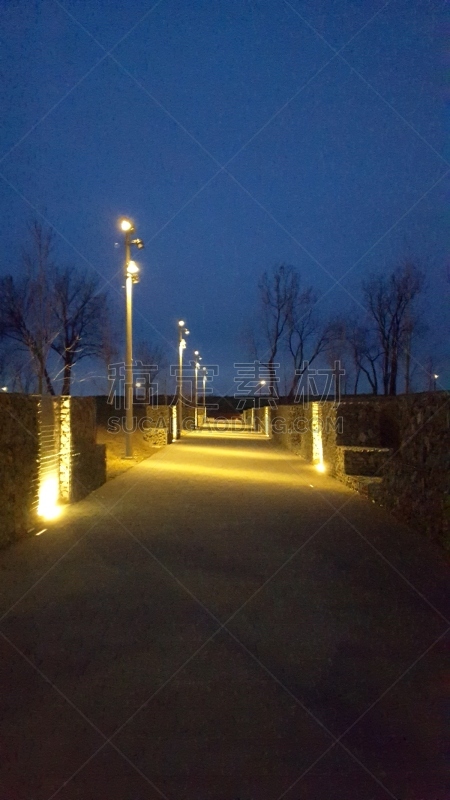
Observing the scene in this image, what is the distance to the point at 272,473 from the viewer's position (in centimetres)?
1916

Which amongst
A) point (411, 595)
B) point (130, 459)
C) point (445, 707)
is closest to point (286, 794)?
point (445, 707)

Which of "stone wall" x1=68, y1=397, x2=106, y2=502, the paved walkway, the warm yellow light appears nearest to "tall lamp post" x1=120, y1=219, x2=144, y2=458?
"stone wall" x1=68, y1=397, x2=106, y2=502

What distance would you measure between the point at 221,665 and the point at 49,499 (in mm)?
7050

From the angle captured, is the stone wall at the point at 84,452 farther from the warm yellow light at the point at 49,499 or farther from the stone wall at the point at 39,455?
the warm yellow light at the point at 49,499

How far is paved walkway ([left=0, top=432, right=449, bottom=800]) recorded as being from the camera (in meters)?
3.76

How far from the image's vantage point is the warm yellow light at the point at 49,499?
36.5 feet

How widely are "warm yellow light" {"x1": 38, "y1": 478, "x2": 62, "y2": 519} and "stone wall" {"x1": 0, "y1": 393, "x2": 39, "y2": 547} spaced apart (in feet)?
2.24

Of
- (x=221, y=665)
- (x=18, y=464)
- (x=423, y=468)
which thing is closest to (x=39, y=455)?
(x=18, y=464)

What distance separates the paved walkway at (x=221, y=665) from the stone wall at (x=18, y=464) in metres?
0.33

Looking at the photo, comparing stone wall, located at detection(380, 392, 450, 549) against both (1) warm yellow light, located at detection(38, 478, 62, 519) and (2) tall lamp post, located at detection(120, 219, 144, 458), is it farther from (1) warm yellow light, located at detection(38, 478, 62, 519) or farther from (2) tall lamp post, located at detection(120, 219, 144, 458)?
(2) tall lamp post, located at detection(120, 219, 144, 458)

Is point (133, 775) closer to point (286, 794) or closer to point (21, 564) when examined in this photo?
point (286, 794)

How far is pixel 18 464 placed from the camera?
9.54m

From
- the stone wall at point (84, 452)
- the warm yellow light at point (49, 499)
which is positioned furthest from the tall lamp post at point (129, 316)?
the warm yellow light at point (49, 499)

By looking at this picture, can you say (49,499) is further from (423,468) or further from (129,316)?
(129,316)
